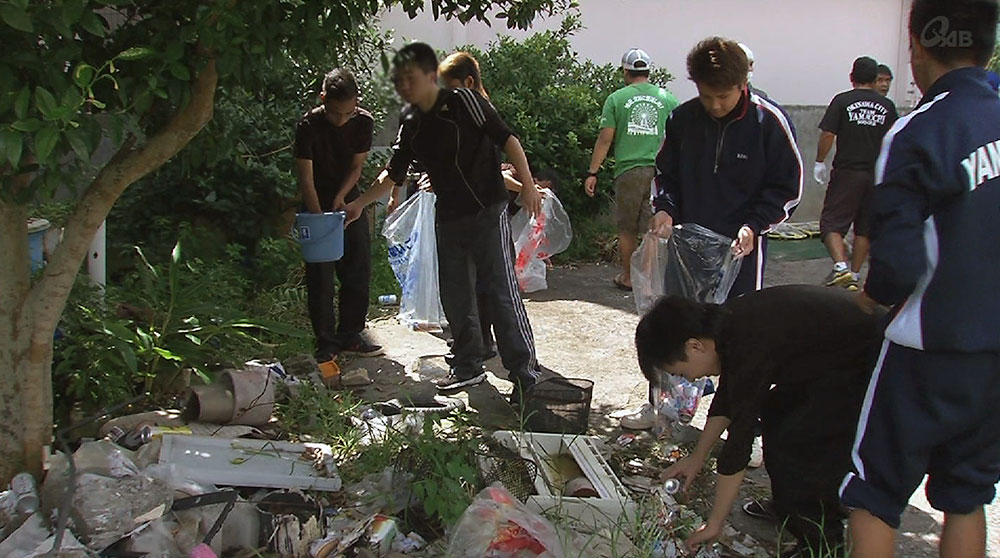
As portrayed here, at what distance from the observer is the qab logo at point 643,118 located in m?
6.71

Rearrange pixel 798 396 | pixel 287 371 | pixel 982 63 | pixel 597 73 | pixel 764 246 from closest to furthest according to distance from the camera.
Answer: pixel 982 63 → pixel 798 396 → pixel 764 246 → pixel 287 371 → pixel 597 73

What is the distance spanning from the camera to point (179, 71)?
104 inches

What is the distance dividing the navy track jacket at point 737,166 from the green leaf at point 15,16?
105 inches

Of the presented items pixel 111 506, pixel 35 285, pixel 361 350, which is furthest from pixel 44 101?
pixel 361 350

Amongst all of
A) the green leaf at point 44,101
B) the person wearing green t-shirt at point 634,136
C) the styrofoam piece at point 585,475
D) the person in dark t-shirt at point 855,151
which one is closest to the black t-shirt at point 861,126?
the person in dark t-shirt at point 855,151

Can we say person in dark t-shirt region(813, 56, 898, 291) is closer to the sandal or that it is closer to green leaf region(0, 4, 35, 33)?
the sandal

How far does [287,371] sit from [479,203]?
1.28 metres

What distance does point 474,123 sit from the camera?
4328 mm

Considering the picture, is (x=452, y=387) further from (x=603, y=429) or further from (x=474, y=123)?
(x=474, y=123)

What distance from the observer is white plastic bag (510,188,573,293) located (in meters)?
6.73

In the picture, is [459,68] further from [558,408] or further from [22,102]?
[22,102]

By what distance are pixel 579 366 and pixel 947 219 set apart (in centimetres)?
314

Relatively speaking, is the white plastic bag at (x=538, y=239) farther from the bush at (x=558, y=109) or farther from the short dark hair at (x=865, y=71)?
the short dark hair at (x=865, y=71)

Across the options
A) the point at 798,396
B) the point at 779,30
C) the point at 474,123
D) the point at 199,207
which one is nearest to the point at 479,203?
the point at 474,123
